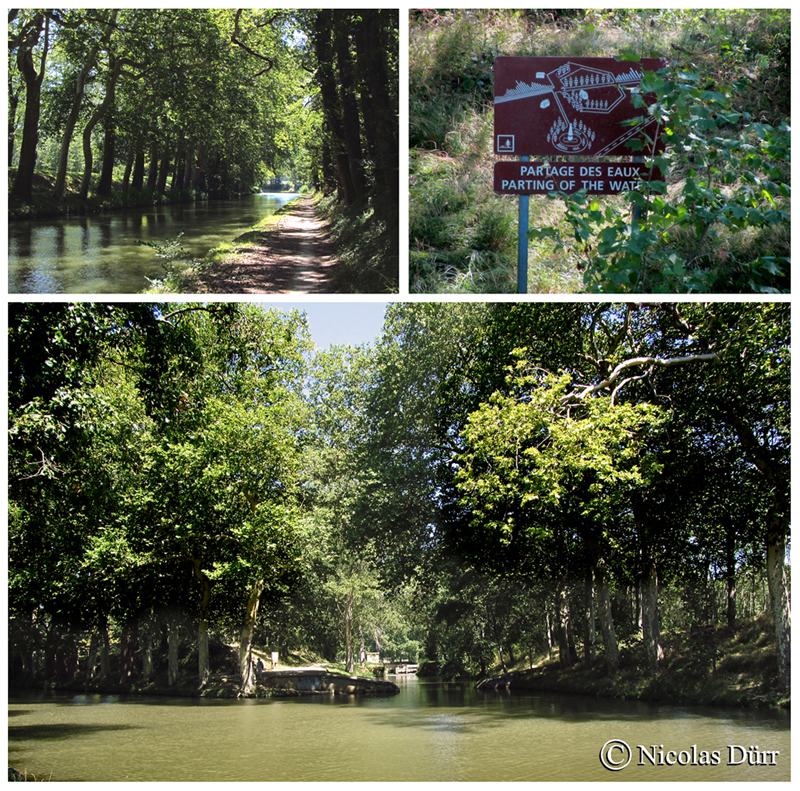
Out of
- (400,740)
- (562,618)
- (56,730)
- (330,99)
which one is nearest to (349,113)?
(330,99)

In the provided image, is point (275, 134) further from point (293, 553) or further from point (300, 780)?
point (300, 780)

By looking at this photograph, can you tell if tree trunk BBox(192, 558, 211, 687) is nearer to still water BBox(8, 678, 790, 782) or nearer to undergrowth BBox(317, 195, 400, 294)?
still water BBox(8, 678, 790, 782)

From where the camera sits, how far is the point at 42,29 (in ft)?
20.7

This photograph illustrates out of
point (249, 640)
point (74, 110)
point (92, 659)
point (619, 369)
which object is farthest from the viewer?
point (92, 659)

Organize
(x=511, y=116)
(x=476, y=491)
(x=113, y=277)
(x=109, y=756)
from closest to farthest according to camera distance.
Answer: (x=511, y=116) → (x=113, y=277) → (x=109, y=756) → (x=476, y=491)

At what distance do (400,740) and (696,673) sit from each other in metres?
4.65

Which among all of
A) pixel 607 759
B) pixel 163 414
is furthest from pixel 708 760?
pixel 163 414

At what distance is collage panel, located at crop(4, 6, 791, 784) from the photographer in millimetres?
6199

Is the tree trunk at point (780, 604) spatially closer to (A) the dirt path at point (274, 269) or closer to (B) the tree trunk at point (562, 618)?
(B) the tree trunk at point (562, 618)

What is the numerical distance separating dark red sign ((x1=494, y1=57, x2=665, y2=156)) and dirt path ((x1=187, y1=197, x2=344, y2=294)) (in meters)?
2.17

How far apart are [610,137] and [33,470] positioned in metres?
6.65

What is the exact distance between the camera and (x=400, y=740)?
7.62 meters

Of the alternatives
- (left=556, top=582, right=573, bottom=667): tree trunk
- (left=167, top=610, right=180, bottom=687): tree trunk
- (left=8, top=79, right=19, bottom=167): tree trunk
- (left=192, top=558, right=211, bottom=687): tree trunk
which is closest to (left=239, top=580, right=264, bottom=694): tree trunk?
(left=192, top=558, right=211, bottom=687): tree trunk

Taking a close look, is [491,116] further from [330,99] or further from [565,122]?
[565,122]
